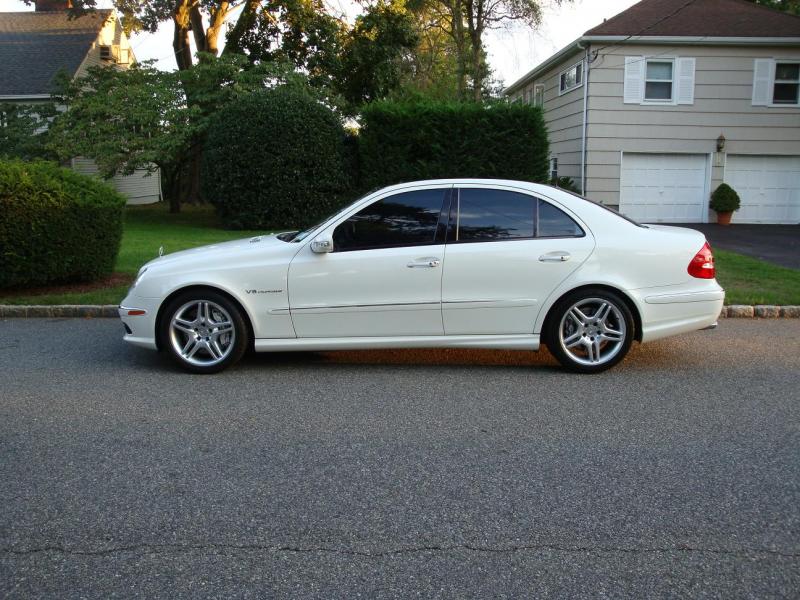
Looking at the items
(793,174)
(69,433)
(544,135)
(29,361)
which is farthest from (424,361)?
(793,174)

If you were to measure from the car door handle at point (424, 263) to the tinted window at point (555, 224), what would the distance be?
938 mm

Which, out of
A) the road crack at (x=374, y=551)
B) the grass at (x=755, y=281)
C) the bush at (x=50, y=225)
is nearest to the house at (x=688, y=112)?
the grass at (x=755, y=281)

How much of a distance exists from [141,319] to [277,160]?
1060cm

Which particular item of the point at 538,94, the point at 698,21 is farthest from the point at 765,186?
the point at 538,94

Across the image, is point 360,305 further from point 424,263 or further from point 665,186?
point 665,186

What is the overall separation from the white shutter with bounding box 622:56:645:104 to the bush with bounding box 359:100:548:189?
565 centimetres

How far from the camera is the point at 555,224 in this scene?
6.48m

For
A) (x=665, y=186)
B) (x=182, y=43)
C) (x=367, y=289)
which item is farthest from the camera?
(x=182, y=43)

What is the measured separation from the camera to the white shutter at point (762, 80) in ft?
67.8

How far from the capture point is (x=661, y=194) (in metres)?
21.3

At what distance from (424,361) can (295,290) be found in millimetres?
1435

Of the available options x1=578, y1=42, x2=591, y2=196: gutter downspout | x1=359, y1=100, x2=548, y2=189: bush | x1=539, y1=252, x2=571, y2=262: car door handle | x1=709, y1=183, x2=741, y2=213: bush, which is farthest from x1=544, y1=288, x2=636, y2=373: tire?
x1=709, y1=183, x2=741, y2=213: bush

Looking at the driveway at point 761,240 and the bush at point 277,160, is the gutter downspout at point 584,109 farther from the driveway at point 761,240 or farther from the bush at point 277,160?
the bush at point 277,160

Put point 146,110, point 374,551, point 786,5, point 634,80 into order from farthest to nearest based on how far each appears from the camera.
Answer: point 786,5 → point 634,80 → point 146,110 → point 374,551
